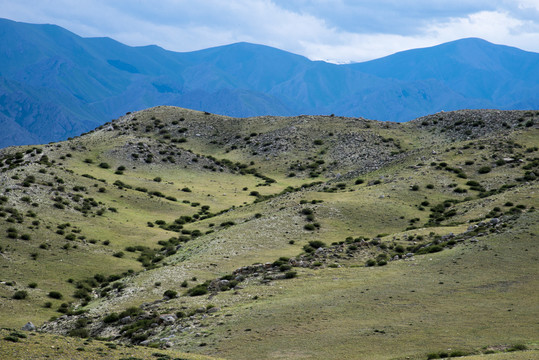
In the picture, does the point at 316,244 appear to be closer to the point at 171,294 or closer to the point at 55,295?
the point at 171,294

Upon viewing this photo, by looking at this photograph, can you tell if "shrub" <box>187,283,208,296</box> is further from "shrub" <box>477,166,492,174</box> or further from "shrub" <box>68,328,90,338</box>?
"shrub" <box>477,166,492,174</box>

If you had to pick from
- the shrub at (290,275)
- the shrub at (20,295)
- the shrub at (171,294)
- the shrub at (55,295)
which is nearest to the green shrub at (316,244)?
Result: the shrub at (290,275)

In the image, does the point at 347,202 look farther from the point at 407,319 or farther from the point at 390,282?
the point at 407,319

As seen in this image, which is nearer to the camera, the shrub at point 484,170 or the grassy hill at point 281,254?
the grassy hill at point 281,254

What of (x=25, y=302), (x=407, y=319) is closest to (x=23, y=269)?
(x=25, y=302)

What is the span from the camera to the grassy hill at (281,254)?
2678cm

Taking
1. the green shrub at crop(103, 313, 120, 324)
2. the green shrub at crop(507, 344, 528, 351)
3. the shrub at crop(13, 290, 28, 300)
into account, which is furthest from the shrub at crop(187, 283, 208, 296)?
the green shrub at crop(507, 344, 528, 351)

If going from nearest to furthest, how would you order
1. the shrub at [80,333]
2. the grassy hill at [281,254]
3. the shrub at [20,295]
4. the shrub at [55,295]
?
the grassy hill at [281,254] → the shrub at [80,333] → the shrub at [20,295] → the shrub at [55,295]

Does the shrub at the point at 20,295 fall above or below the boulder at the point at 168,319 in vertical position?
below

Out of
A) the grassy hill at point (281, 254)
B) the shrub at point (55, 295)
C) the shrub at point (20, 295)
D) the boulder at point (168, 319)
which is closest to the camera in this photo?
the grassy hill at point (281, 254)

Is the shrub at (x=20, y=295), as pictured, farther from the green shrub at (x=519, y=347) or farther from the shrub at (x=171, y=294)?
the green shrub at (x=519, y=347)

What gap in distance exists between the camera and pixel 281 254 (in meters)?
48.2

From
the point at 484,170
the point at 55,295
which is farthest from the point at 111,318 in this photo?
the point at 484,170

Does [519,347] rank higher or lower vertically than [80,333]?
higher
